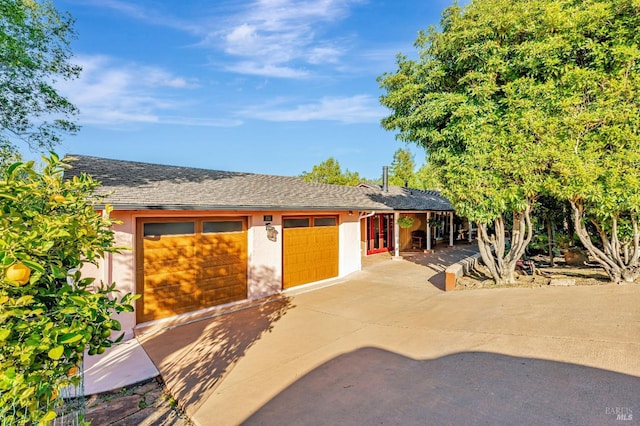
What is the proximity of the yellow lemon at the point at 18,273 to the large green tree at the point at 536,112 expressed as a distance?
922 centimetres

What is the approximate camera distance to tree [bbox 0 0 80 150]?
12.1 metres

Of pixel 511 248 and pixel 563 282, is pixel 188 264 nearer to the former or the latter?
pixel 511 248

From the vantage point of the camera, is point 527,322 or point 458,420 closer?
point 458,420

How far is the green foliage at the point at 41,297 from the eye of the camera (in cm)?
155

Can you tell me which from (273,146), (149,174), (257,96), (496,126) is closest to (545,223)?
(496,126)

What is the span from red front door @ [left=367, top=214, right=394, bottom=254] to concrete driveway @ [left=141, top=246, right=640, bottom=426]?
32.4 feet

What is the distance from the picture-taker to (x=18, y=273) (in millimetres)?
1572

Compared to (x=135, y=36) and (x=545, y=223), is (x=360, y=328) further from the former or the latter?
(x=135, y=36)

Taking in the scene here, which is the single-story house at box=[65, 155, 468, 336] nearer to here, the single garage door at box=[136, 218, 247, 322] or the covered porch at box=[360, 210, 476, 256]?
the single garage door at box=[136, 218, 247, 322]

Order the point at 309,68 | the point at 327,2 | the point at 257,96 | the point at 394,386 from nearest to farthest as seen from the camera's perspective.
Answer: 1. the point at 394,386
2. the point at 327,2
3. the point at 309,68
4. the point at 257,96

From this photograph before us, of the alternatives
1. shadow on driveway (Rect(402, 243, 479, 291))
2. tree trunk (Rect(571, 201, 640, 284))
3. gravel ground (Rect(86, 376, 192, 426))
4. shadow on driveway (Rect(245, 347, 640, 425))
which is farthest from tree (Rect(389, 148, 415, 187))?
gravel ground (Rect(86, 376, 192, 426))

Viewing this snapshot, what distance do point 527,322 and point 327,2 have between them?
35.3 feet

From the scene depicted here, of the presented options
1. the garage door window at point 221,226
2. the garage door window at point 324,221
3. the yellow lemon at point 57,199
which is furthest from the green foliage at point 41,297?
the garage door window at point 324,221

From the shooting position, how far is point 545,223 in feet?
40.1
